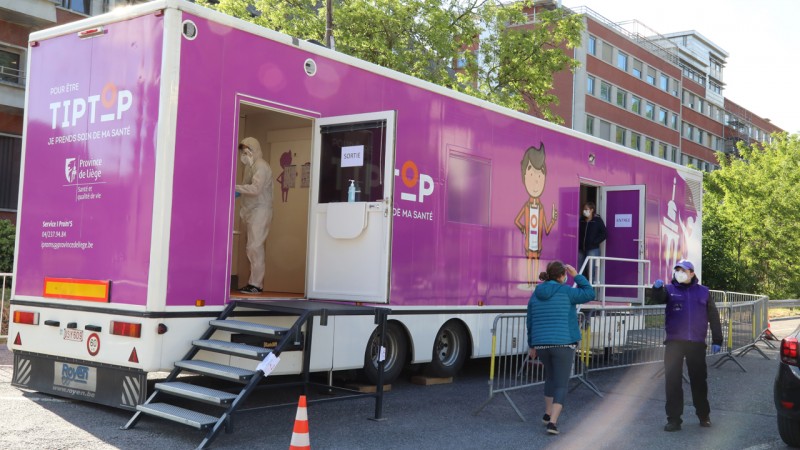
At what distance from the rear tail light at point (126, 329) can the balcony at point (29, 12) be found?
1659 centimetres

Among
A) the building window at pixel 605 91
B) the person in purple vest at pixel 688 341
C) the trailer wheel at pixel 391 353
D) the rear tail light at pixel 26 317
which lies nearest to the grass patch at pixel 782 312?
the building window at pixel 605 91

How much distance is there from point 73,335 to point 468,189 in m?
4.78

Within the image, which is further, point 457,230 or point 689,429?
point 457,230

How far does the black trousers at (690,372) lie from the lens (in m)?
7.64

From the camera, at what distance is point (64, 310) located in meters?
7.40

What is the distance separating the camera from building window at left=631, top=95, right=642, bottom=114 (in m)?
52.6

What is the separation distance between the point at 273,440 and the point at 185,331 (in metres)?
1.21

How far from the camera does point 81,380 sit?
7.26 meters

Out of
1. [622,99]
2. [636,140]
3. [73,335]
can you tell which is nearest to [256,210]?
[73,335]

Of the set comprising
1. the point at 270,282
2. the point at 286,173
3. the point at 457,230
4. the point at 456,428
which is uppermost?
the point at 286,173

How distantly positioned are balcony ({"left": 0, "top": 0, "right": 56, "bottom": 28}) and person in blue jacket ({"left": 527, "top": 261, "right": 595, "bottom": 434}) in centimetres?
1804

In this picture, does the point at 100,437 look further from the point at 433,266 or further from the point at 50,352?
the point at 433,266

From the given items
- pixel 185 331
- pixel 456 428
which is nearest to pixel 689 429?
pixel 456 428

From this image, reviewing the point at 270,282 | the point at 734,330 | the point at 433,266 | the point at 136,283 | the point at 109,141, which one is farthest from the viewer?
the point at 734,330
